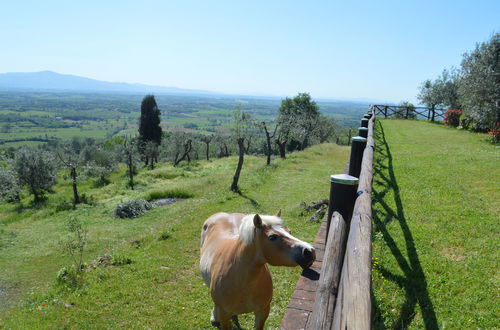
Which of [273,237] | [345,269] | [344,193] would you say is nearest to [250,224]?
[273,237]

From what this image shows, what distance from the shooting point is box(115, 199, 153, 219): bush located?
65.7 feet

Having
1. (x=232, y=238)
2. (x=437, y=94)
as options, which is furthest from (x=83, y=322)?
(x=437, y=94)

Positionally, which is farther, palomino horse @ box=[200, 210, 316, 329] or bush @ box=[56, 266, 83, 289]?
bush @ box=[56, 266, 83, 289]

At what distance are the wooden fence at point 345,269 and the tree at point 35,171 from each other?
1395 inches

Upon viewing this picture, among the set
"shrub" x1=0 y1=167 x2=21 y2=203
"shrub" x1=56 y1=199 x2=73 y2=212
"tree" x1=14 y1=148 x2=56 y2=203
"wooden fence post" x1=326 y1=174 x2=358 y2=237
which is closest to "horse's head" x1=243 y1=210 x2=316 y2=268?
"wooden fence post" x1=326 y1=174 x2=358 y2=237

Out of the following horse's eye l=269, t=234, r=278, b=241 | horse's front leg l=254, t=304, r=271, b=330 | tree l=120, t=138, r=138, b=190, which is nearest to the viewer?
horse's eye l=269, t=234, r=278, b=241

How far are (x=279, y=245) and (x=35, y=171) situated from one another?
3722cm

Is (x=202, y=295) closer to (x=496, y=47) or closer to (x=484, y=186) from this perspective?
(x=484, y=186)

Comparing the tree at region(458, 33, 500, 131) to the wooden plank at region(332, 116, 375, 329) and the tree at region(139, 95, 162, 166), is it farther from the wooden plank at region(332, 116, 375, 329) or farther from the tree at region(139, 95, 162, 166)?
the tree at region(139, 95, 162, 166)

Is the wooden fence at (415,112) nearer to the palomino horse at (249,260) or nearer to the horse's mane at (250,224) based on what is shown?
the palomino horse at (249,260)

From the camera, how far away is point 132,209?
20.3 meters

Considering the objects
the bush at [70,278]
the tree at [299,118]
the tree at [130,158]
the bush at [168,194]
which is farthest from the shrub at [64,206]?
the tree at [299,118]

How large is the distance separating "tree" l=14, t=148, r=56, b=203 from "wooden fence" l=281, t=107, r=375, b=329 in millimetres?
35428

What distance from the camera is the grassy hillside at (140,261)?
7105 millimetres
